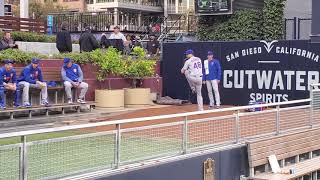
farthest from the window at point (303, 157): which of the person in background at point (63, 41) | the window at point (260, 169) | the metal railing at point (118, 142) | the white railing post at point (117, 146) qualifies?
the person in background at point (63, 41)

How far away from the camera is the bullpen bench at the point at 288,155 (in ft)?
32.6

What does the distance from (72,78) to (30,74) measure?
169cm

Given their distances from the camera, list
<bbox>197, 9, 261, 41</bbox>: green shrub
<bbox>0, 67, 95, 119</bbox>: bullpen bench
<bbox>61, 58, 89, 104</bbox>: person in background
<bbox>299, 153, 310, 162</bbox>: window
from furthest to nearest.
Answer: <bbox>197, 9, 261, 41</bbox>: green shrub → <bbox>61, 58, 89, 104</bbox>: person in background → <bbox>0, 67, 95, 119</bbox>: bullpen bench → <bbox>299, 153, 310, 162</bbox>: window

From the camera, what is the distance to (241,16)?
26.6 m

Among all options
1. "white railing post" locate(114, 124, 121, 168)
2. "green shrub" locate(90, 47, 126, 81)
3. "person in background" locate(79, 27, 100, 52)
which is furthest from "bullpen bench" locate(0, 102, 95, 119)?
"white railing post" locate(114, 124, 121, 168)

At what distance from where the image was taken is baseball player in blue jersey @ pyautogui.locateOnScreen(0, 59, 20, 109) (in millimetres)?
13461

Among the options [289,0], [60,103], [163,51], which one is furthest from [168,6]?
[60,103]

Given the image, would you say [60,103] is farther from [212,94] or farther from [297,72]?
[297,72]

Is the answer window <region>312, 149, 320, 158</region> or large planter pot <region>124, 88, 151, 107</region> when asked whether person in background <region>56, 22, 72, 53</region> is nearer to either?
large planter pot <region>124, 88, 151, 107</region>

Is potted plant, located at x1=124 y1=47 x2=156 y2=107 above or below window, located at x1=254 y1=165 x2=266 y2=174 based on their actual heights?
above

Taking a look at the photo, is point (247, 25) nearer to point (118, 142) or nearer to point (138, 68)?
point (138, 68)

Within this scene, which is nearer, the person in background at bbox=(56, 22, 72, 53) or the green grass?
the green grass

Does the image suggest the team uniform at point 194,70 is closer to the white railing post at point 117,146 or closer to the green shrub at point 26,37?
the white railing post at point 117,146

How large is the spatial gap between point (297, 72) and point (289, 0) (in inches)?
397
